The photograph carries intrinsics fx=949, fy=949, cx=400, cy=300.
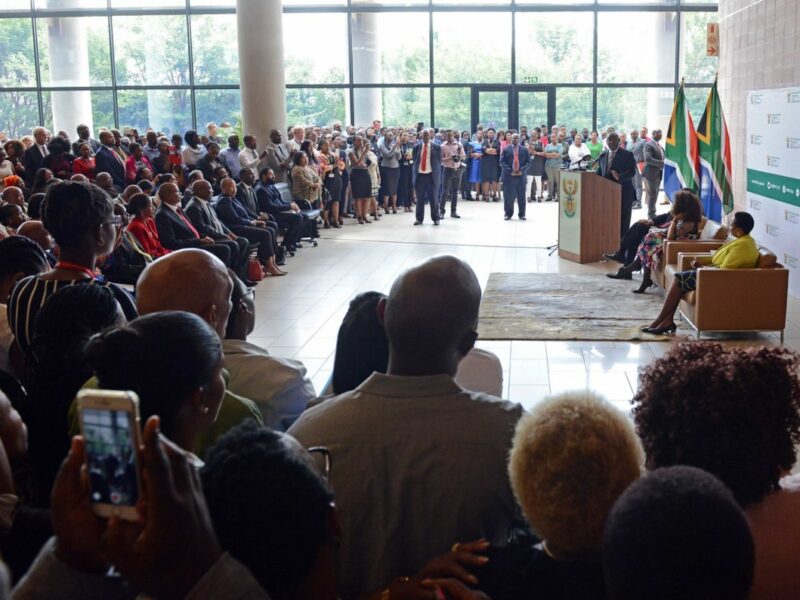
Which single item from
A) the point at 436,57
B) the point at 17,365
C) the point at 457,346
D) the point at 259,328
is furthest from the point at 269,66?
the point at 457,346

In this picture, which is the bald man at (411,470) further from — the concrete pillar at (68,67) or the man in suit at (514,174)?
the concrete pillar at (68,67)

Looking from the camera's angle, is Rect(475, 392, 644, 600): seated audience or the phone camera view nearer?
the phone camera view

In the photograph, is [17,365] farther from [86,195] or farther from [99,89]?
[99,89]

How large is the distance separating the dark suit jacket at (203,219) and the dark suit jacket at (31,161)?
354 centimetres

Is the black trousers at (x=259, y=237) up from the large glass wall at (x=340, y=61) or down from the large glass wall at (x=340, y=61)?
down

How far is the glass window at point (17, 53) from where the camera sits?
2047 centimetres

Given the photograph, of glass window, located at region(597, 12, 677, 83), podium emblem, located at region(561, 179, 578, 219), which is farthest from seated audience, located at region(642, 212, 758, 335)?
glass window, located at region(597, 12, 677, 83)

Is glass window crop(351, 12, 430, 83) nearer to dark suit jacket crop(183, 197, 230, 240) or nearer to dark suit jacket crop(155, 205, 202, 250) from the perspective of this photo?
dark suit jacket crop(183, 197, 230, 240)

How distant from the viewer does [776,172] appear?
8.94 m

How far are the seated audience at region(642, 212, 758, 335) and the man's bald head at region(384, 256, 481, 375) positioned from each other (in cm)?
530

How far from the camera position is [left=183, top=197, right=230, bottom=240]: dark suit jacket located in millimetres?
9438

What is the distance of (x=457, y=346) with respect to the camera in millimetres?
2207

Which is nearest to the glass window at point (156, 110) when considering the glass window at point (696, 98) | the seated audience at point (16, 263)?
the glass window at point (696, 98)

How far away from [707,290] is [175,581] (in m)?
6.40
